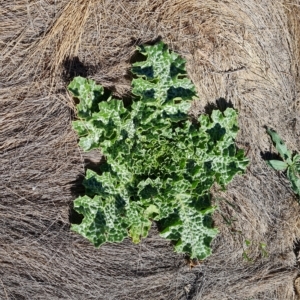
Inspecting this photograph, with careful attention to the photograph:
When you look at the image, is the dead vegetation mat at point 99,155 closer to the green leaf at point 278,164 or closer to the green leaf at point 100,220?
the green leaf at point 278,164

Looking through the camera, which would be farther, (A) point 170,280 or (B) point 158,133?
(A) point 170,280

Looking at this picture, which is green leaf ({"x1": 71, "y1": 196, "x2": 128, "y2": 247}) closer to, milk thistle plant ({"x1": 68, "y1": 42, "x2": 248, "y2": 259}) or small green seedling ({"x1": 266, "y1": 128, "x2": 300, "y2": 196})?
milk thistle plant ({"x1": 68, "y1": 42, "x2": 248, "y2": 259})

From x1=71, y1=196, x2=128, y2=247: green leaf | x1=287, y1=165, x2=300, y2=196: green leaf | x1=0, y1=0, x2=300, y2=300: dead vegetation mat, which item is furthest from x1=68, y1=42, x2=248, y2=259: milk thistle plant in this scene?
x1=287, y1=165, x2=300, y2=196: green leaf

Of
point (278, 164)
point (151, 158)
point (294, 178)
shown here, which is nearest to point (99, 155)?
point (151, 158)

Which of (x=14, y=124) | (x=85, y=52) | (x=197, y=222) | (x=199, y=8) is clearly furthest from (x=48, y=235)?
(x=199, y=8)

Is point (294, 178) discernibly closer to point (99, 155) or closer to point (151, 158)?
point (151, 158)

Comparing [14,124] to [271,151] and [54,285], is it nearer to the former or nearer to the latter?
[54,285]
